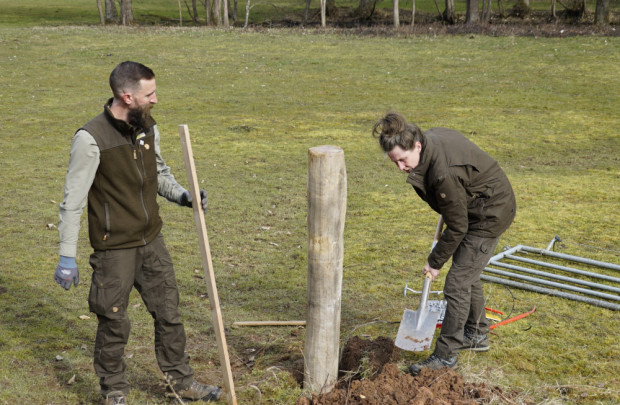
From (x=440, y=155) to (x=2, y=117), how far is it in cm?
1463

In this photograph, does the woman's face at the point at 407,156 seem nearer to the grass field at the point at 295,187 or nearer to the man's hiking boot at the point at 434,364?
the man's hiking boot at the point at 434,364

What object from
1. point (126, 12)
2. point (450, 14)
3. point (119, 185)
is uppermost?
point (126, 12)

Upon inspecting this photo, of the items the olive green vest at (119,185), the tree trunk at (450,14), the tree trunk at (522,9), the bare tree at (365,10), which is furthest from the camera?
the bare tree at (365,10)

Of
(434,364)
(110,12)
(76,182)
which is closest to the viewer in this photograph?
(76,182)

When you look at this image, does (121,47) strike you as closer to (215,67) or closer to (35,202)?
(215,67)

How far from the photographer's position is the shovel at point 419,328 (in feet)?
17.9

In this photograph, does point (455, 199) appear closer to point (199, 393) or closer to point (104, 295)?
point (199, 393)

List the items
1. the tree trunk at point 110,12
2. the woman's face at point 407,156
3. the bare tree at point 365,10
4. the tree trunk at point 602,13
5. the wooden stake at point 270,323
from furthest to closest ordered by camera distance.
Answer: the bare tree at point 365,10, the tree trunk at point 110,12, the tree trunk at point 602,13, the wooden stake at point 270,323, the woman's face at point 407,156

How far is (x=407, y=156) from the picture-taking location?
183 inches

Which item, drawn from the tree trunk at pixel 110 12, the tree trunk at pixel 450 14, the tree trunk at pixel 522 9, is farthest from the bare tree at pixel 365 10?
the tree trunk at pixel 110 12

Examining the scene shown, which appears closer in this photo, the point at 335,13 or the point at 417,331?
the point at 417,331

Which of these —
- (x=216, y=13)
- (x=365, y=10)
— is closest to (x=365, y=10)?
(x=365, y=10)

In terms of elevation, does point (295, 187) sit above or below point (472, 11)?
below

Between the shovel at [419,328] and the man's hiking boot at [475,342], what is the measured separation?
368 mm
